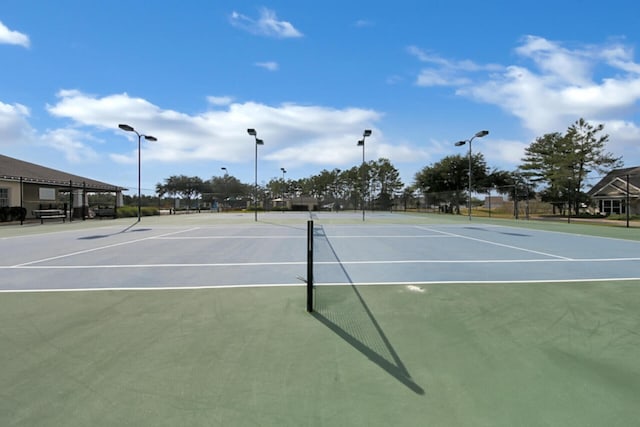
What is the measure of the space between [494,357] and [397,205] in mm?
45500

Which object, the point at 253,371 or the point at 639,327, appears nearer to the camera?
the point at 253,371

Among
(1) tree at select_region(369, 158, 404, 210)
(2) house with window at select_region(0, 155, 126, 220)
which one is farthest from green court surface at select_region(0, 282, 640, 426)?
(1) tree at select_region(369, 158, 404, 210)

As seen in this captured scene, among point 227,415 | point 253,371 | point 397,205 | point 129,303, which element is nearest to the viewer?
point 227,415

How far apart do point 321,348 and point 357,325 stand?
0.66m

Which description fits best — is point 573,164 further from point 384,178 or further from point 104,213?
point 104,213

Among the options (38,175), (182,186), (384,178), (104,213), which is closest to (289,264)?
(104,213)

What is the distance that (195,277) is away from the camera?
18.3 ft

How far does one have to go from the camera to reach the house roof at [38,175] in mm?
22297

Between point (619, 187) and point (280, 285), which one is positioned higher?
point (619, 187)

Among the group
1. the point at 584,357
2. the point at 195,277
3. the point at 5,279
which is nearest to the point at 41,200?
the point at 5,279

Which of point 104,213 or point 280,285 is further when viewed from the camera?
point 104,213

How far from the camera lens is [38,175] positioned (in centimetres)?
2527

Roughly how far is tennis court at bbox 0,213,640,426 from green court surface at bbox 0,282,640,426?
1 cm

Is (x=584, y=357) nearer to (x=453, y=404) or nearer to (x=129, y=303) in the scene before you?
(x=453, y=404)
